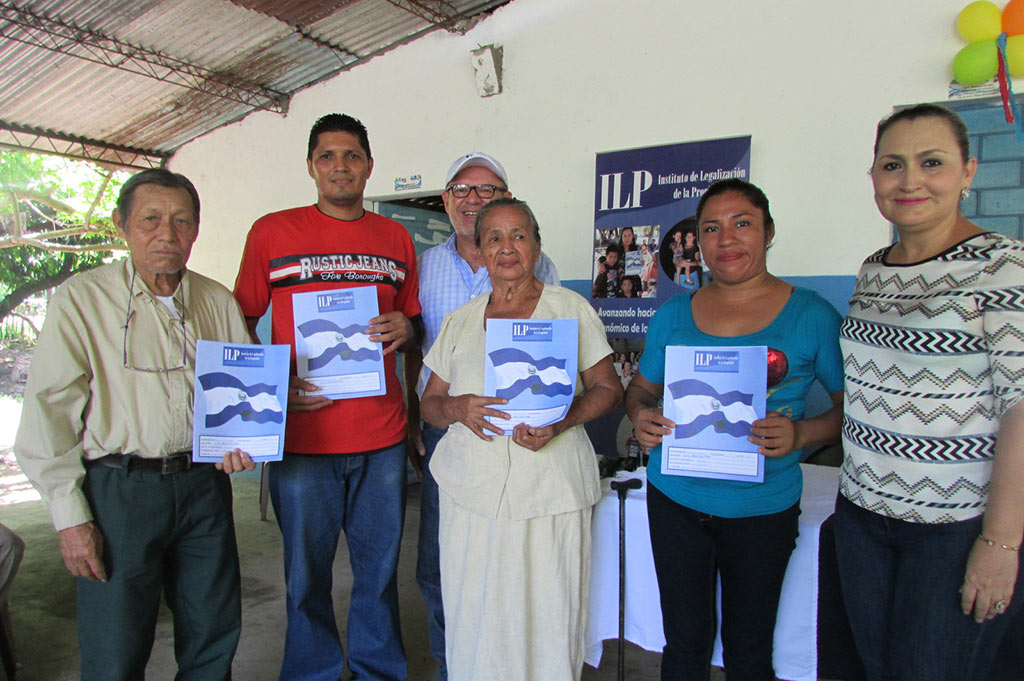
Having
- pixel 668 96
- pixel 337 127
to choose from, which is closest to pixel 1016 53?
pixel 668 96

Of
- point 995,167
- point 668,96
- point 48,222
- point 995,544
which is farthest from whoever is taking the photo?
point 48,222

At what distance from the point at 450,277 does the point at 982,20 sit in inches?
125

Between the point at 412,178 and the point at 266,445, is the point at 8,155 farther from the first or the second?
the point at 266,445

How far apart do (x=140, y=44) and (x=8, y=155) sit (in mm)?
4997

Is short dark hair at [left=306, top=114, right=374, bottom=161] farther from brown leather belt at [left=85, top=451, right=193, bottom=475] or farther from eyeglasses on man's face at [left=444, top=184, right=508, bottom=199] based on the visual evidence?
brown leather belt at [left=85, top=451, right=193, bottom=475]

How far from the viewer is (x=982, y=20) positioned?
3295 mm

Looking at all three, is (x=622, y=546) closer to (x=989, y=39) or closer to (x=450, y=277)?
(x=450, y=277)

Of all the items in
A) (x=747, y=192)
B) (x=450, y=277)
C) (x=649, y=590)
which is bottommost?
(x=649, y=590)

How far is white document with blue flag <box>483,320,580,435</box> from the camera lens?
1.68 metres

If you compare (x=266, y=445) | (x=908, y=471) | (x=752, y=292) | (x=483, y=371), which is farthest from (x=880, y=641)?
(x=266, y=445)

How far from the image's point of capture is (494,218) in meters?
1.83

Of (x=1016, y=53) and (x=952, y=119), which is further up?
(x=1016, y=53)

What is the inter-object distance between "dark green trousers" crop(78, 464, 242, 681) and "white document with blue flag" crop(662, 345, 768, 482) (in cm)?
133

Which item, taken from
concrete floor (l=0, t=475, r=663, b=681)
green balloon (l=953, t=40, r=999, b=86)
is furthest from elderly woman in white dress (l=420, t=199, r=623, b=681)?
green balloon (l=953, t=40, r=999, b=86)
